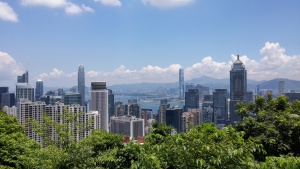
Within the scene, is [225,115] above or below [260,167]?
below

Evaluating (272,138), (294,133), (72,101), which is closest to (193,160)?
(272,138)

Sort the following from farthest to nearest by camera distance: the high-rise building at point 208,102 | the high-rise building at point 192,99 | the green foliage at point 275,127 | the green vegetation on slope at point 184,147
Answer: the high-rise building at point 208,102
the high-rise building at point 192,99
the green foliage at point 275,127
the green vegetation on slope at point 184,147

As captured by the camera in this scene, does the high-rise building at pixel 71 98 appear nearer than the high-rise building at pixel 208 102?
Yes

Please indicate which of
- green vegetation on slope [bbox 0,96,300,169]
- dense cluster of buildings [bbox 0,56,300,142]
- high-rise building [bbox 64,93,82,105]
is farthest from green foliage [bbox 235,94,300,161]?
high-rise building [bbox 64,93,82,105]

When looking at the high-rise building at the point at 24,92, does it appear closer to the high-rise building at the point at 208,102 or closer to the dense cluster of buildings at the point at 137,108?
the dense cluster of buildings at the point at 137,108

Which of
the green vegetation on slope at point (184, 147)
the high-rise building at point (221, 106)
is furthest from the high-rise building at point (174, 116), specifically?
the green vegetation on slope at point (184, 147)

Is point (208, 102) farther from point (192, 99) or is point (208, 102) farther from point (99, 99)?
point (99, 99)

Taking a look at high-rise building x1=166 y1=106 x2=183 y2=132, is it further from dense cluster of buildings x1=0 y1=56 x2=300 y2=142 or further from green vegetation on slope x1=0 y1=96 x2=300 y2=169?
green vegetation on slope x1=0 y1=96 x2=300 y2=169

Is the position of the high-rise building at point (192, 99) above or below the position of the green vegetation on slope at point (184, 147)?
below

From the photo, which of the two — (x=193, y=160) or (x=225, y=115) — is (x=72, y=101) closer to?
(x=225, y=115)

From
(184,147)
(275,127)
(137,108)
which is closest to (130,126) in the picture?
(137,108)
